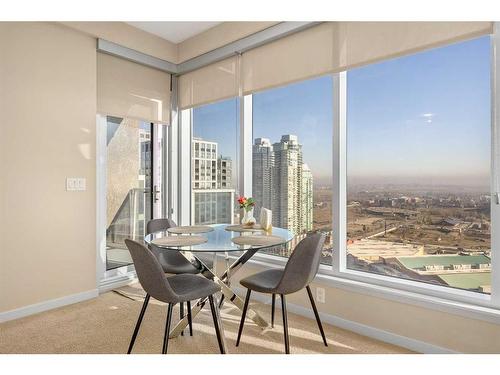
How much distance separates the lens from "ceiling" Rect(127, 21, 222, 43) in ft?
11.4

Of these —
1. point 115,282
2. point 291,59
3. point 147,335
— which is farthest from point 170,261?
point 291,59

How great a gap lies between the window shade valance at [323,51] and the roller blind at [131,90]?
1.66 feet

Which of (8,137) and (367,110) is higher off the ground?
(367,110)

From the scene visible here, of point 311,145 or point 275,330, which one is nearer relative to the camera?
point 275,330

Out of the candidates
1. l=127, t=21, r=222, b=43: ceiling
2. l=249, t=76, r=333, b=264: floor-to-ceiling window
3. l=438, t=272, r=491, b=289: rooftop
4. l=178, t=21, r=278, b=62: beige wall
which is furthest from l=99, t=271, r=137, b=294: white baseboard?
l=438, t=272, r=491, b=289: rooftop

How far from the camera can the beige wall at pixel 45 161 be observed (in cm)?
274

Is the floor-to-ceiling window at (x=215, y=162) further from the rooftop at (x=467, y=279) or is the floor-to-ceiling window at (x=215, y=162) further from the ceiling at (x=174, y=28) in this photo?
the rooftop at (x=467, y=279)

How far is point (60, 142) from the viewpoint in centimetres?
305

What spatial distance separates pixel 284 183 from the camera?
325cm

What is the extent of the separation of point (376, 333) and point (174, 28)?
11.9 feet

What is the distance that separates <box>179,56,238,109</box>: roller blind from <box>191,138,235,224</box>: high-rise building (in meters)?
0.54
